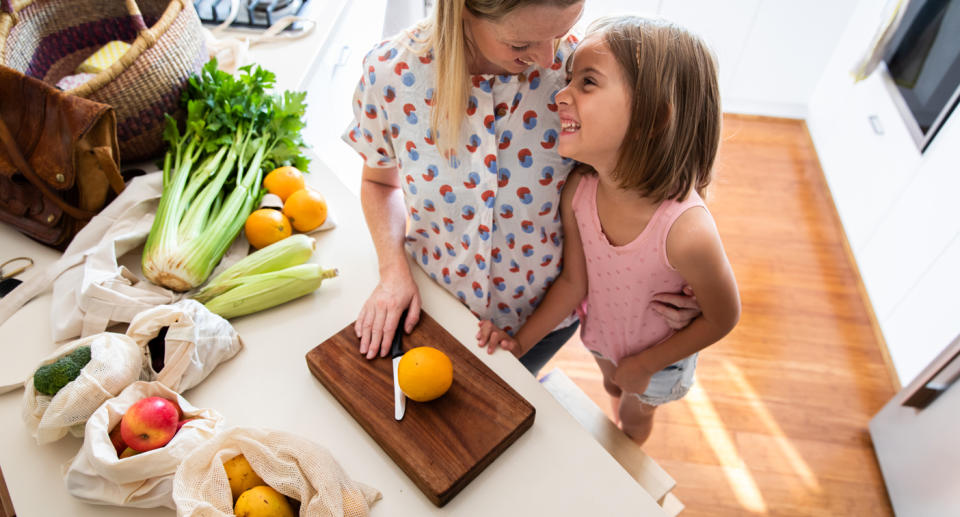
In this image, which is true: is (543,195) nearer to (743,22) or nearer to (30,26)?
(30,26)

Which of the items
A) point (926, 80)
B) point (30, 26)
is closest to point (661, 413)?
point (926, 80)

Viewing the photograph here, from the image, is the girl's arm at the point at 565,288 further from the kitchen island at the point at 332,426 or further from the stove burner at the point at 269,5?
the stove burner at the point at 269,5

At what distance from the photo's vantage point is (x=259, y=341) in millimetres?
1021

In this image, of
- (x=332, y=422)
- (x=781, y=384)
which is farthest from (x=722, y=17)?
(x=332, y=422)

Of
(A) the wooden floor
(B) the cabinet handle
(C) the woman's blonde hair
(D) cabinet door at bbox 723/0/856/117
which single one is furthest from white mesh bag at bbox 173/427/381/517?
(D) cabinet door at bbox 723/0/856/117

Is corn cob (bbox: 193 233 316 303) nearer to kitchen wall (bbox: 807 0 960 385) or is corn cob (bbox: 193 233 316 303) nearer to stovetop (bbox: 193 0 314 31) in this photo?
stovetop (bbox: 193 0 314 31)

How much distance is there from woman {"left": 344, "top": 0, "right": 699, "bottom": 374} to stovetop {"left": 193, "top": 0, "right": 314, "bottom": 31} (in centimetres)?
86

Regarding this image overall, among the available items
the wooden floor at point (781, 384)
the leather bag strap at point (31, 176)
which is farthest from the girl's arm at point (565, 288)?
the leather bag strap at point (31, 176)

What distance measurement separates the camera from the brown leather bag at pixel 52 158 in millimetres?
1071

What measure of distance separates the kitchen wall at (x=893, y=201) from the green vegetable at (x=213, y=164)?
2002 mm

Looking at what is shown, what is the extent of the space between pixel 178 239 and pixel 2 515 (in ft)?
2.12

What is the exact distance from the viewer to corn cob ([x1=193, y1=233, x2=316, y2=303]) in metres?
1.06

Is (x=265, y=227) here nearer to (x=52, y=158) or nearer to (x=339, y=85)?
(x=52, y=158)

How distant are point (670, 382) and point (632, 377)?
12cm
